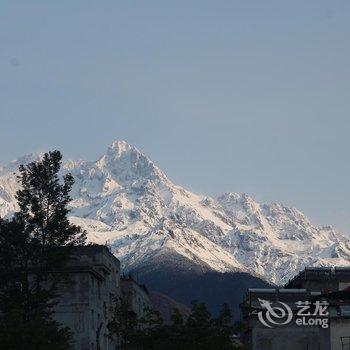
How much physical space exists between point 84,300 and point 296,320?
96.5 feet

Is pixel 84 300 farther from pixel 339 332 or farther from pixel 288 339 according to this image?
pixel 339 332

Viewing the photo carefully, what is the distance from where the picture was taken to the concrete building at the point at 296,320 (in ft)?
313

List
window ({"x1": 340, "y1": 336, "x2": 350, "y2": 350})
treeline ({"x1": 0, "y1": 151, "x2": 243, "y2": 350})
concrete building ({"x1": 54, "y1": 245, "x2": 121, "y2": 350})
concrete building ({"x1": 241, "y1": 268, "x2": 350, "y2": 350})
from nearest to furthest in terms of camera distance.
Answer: window ({"x1": 340, "y1": 336, "x2": 350, "y2": 350})
concrete building ({"x1": 241, "y1": 268, "x2": 350, "y2": 350})
treeline ({"x1": 0, "y1": 151, "x2": 243, "y2": 350})
concrete building ({"x1": 54, "y1": 245, "x2": 121, "y2": 350})

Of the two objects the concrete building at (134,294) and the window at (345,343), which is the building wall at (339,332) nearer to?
the window at (345,343)

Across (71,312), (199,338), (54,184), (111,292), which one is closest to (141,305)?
(111,292)

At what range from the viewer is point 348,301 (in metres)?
98.0

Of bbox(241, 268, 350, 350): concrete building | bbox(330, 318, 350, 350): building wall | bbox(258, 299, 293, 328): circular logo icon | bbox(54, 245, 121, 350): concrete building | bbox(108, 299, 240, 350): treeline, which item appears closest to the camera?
bbox(330, 318, 350, 350): building wall

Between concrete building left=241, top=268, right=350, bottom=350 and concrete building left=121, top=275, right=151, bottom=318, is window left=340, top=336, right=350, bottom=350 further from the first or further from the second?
concrete building left=121, top=275, right=151, bottom=318

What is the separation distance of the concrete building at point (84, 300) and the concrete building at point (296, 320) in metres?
17.9

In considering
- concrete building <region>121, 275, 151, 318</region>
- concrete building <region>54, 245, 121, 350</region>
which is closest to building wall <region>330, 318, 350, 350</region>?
concrete building <region>54, 245, 121, 350</region>

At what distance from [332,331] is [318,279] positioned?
3349 cm

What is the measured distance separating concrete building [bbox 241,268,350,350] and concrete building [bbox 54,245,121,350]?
1788 cm

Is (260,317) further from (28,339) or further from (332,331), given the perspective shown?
(28,339)

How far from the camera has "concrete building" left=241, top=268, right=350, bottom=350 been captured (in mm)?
95438
